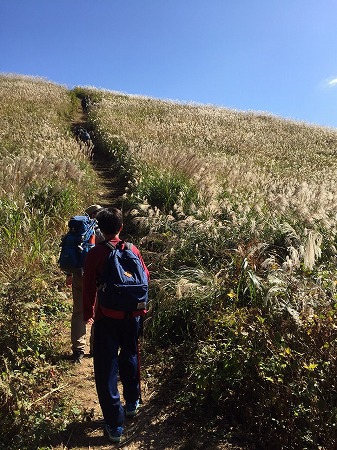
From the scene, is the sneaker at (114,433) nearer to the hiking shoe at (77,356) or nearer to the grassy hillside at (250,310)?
the grassy hillside at (250,310)

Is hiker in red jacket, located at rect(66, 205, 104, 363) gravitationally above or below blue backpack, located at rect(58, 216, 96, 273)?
below

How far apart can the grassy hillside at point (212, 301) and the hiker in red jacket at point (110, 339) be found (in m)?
0.59

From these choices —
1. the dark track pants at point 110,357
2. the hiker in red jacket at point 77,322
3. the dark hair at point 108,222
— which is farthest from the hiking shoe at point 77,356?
the dark hair at point 108,222

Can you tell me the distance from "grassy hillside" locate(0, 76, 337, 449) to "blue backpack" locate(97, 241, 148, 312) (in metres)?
1.07

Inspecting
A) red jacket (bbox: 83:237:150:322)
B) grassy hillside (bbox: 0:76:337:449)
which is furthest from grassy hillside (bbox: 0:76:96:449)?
red jacket (bbox: 83:237:150:322)

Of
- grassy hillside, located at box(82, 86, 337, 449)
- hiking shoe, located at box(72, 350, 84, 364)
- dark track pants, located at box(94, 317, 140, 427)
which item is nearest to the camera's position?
grassy hillside, located at box(82, 86, 337, 449)

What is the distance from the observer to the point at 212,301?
4.63m

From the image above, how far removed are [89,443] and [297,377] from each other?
2.01 metres

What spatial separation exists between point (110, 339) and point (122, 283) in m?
0.58

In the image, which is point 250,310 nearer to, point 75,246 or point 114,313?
point 114,313

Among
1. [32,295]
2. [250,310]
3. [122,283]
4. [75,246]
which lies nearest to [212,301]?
[250,310]

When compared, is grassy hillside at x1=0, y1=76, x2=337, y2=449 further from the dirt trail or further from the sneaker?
the sneaker

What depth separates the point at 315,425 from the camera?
2.82 m

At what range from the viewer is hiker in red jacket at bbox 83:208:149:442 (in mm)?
3424
